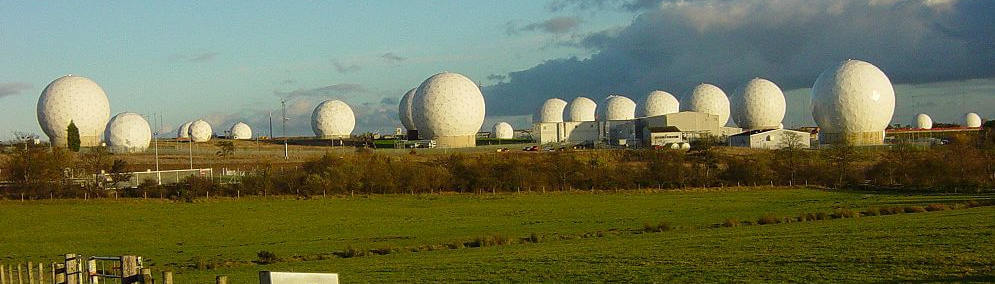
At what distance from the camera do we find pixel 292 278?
638cm

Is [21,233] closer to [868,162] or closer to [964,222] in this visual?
[964,222]

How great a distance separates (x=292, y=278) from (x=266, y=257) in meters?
17.2

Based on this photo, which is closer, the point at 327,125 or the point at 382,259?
the point at 382,259

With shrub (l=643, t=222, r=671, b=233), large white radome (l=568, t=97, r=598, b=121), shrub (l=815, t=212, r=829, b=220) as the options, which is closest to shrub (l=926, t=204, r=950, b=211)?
shrub (l=815, t=212, r=829, b=220)

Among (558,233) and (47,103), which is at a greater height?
(47,103)

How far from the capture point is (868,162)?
60.0 m

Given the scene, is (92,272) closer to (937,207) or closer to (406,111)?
(937,207)

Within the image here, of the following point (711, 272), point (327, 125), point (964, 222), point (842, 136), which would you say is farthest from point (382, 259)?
point (327, 125)

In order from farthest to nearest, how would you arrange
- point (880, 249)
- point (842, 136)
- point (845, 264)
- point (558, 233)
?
1. point (842, 136)
2. point (558, 233)
3. point (880, 249)
4. point (845, 264)

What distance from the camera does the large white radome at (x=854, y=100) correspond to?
77.6m

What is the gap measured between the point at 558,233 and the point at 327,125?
88955 millimetres

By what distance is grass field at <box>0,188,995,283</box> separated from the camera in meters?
15.0

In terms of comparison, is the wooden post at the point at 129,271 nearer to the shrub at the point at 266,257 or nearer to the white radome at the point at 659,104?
the shrub at the point at 266,257

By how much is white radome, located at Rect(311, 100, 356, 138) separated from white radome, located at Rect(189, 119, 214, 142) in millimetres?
14473
